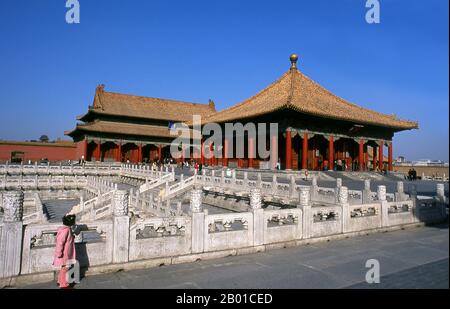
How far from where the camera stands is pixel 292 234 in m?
8.07

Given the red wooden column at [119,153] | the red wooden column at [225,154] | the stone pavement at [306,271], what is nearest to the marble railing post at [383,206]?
the stone pavement at [306,271]

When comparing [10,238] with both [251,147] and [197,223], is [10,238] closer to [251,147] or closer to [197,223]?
[197,223]

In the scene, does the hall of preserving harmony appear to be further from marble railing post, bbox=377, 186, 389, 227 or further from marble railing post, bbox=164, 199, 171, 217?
marble railing post, bbox=164, 199, 171, 217

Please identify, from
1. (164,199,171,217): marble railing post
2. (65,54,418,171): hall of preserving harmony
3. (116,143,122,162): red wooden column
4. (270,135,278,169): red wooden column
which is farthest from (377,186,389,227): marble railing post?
(116,143,122,162): red wooden column

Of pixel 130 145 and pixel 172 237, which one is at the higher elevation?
pixel 130 145

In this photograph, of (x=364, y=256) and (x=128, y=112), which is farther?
(x=128, y=112)

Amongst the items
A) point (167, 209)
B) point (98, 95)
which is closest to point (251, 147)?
point (167, 209)

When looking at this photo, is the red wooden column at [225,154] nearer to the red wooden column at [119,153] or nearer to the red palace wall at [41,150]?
the red wooden column at [119,153]

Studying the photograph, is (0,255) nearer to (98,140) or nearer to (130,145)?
(98,140)

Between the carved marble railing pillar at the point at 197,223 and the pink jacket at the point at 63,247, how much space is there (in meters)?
2.23

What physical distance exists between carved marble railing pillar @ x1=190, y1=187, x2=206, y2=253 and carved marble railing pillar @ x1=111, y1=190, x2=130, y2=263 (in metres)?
1.27

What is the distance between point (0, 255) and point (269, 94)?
2517 centimetres

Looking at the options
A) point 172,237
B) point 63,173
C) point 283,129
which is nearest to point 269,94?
point 283,129
